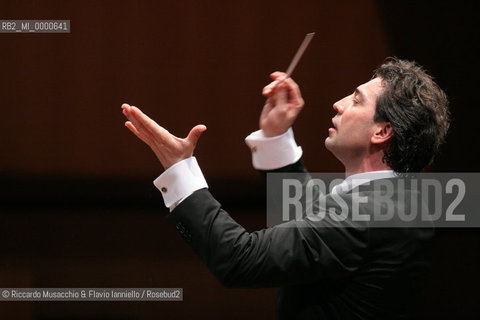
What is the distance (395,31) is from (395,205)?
1.44 metres

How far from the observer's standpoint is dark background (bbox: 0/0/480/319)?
2.43m

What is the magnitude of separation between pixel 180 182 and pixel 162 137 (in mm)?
95

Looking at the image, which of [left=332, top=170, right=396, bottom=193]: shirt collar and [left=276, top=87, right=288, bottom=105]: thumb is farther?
[left=276, top=87, right=288, bottom=105]: thumb

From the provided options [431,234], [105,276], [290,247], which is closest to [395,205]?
[431,234]

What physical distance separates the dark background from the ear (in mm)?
1131

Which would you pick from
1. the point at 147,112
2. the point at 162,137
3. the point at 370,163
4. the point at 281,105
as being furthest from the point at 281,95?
the point at 147,112

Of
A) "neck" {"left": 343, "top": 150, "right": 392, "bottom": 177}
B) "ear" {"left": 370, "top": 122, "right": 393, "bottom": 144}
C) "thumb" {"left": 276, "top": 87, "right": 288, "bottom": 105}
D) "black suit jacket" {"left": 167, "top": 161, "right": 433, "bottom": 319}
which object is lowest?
"black suit jacket" {"left": 167, "top": 161, "right": 433, "bottom": 319}

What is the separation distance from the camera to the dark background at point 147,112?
2432 millimetres

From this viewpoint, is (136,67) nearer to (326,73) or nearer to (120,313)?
(326,73)

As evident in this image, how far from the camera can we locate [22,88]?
7.99ft

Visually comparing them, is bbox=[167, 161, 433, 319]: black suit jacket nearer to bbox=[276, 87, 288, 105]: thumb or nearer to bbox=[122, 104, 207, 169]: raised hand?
bbox=[122, 104, 207, 169]: raised hand

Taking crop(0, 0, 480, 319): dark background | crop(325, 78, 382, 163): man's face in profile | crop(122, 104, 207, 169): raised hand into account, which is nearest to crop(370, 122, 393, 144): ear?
crop(325, 78, 382, 163): man's face in profile

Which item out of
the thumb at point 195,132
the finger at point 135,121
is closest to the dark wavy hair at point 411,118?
the thumb at point 195,132

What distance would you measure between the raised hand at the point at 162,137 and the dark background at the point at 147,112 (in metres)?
1.20
